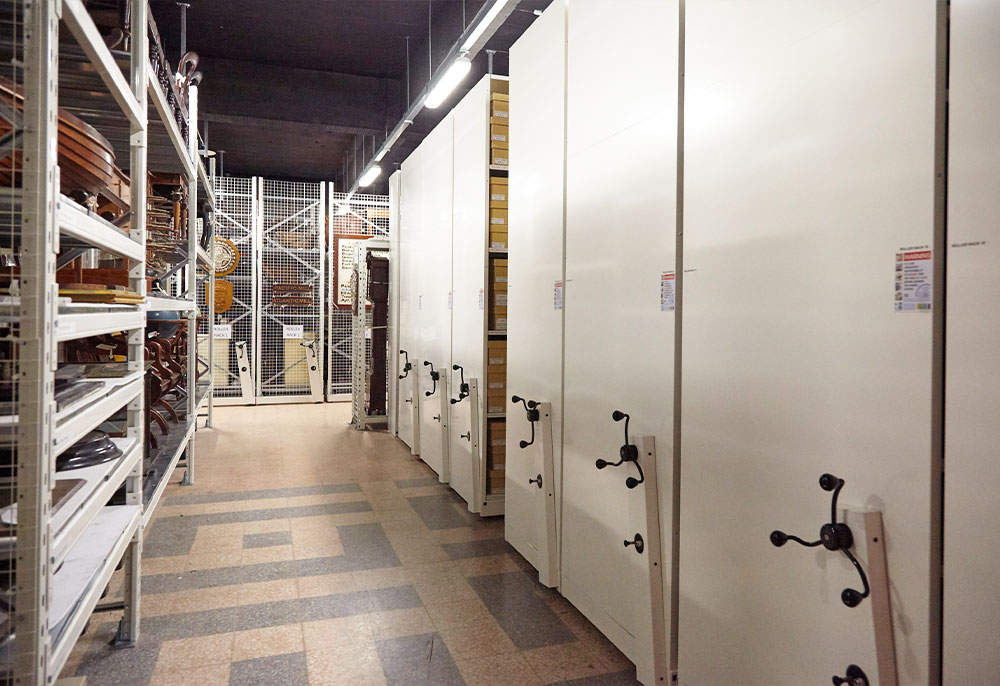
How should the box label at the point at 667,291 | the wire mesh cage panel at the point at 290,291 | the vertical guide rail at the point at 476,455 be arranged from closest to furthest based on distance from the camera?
the box label at the point at 667,291 → the vertical guide rail at the point at 476,455 → the wire mesh cage panel at the point at 290,291

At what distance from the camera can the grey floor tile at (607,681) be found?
232 cm

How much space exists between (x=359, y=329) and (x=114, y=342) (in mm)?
4223

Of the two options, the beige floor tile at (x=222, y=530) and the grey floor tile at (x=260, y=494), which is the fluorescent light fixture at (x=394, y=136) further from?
the beige floor tile at (x=222, y=530)

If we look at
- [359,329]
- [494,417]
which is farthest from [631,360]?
[359,329]

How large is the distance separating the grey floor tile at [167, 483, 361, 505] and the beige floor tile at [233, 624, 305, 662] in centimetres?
213

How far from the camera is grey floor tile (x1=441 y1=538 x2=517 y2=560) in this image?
360 cm

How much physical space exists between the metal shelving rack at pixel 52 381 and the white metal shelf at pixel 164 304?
14.6 inches

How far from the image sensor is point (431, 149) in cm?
521

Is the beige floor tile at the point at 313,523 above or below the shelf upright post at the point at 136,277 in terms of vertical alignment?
below

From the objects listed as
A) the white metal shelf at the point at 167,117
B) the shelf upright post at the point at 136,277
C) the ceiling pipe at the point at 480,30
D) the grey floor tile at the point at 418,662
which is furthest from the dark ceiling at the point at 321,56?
the grey floor tile at the point at 418,662

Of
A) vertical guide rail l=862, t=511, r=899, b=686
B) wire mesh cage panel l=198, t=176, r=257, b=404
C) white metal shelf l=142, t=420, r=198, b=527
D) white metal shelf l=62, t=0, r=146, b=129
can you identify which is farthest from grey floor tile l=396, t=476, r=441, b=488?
wire mesh cage panel l=198, t=176, r=257, b=404

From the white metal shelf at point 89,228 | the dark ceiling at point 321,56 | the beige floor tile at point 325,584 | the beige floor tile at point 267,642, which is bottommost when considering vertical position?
the beige floor tile at point 267,642

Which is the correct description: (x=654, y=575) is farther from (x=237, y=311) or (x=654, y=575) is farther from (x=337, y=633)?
(x=237, y=311)

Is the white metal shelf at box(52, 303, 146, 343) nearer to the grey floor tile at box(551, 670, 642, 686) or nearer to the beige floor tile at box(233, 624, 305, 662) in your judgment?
the beige floor tile at box(233, 624, 305, 662)
